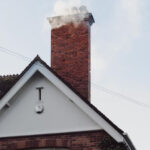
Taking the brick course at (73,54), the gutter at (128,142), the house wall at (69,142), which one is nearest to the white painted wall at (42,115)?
the house wall at (69,142)

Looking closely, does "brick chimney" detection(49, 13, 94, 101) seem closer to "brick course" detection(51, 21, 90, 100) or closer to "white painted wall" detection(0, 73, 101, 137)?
"brick course" detection(51, 21, 90, 100)

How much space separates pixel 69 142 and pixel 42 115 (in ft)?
3.56

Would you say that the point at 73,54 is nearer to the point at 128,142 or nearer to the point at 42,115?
the point at 42,115

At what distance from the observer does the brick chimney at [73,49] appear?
57.4ft

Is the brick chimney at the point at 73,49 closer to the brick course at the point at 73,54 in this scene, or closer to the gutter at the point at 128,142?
the brick course at the point at 73,54

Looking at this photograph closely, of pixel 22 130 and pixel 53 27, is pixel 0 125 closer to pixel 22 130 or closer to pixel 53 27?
pixel 22 130

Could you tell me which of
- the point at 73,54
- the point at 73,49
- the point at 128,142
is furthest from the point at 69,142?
the point at 73,49

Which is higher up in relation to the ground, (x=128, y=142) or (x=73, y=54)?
(x=73, y=54)

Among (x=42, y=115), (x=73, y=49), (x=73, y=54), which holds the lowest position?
(x=42, y=115)

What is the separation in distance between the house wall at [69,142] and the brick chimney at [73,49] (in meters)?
2.06

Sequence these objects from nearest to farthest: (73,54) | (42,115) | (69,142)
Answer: (69,142)
(42,115)
(73,54)

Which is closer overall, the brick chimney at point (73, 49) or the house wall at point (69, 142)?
the house wall at point (69, 142)

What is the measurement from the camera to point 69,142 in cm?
1558

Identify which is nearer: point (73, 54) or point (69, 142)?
point (69, 142)
